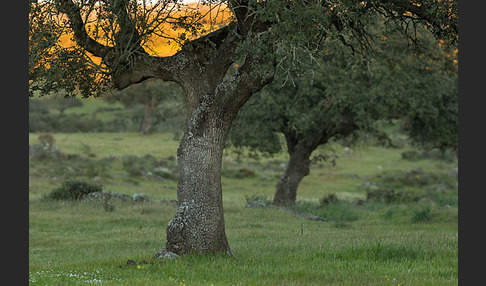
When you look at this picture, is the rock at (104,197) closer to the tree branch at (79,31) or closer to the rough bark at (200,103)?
the tree branch at (79,31)

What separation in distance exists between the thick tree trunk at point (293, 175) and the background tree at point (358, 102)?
0.14ft

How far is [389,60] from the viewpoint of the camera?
23562 millimetres

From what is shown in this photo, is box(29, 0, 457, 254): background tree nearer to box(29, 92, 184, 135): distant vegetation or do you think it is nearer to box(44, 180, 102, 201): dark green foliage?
box(44, 180, 102, 201): dark green foliage

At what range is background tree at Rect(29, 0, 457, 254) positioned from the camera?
10.9 m

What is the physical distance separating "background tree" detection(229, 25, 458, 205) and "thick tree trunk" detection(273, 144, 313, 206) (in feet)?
0.14

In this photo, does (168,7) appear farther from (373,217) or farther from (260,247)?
(373,217)

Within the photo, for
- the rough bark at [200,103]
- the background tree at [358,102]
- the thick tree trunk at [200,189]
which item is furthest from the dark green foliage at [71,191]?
the thick tree trunk at [200,189]

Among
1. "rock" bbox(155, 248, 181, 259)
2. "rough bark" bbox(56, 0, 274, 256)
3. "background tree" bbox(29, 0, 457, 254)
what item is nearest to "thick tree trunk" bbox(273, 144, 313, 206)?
"background tree" bbox(29, 0, 457, 254)

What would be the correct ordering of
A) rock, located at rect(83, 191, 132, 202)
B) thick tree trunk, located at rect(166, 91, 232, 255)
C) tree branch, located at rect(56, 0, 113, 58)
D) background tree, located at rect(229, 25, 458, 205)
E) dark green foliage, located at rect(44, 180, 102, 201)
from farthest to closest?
1. dark green foliage, located at rect(44, 180, 102, 201)
2. rock, located at rect(83, 191, 132, 202)
3. background tree, located at rect(229, 25, 458, 205)
4. tree branch, located at rect(56, 0, 113, 58)
5. thick tree trunk, located at rect(166, 91, 232, 255)

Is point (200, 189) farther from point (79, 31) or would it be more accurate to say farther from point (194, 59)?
point (79, 31)

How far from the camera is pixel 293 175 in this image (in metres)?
25.1

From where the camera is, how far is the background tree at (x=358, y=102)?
22.0 m

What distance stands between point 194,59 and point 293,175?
14.1 m

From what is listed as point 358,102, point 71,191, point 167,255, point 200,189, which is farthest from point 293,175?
point 167,255
